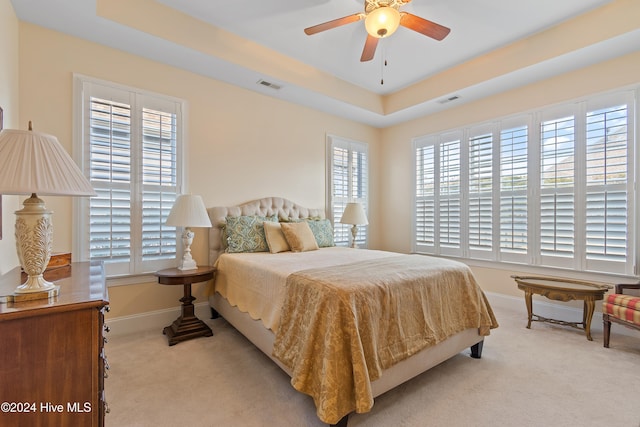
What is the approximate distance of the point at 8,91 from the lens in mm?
2166

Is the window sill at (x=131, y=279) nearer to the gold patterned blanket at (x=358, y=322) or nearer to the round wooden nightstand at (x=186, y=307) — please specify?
the round wooden nightstand at (x=186, y=307)

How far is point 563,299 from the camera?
2902 mm

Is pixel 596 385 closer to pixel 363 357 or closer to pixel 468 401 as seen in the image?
pixel 468 401

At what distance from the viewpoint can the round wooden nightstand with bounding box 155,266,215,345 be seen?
2.68 metres

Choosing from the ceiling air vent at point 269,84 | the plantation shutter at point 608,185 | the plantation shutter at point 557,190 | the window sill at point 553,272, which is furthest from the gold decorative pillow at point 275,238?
the plantation shutter at point 608,185

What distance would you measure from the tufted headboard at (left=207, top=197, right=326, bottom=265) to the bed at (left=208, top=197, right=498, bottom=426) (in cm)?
47

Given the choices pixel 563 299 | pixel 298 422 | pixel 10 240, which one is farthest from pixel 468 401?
pixel 10 240

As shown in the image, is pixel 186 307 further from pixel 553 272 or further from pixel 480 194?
pixel 553 272

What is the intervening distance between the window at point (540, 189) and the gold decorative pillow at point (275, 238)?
2.50 metres

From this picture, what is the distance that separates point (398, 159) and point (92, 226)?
444 centimetres

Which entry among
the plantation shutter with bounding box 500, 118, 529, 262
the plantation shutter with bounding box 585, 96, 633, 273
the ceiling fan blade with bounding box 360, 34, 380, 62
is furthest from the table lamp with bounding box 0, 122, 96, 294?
the plantation shutter with bounding box 585, 96, 633, 273

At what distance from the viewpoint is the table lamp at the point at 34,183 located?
43.7 inches

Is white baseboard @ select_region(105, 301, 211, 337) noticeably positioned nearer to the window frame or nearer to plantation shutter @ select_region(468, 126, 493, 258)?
the window frame

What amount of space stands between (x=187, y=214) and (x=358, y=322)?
2060mm
